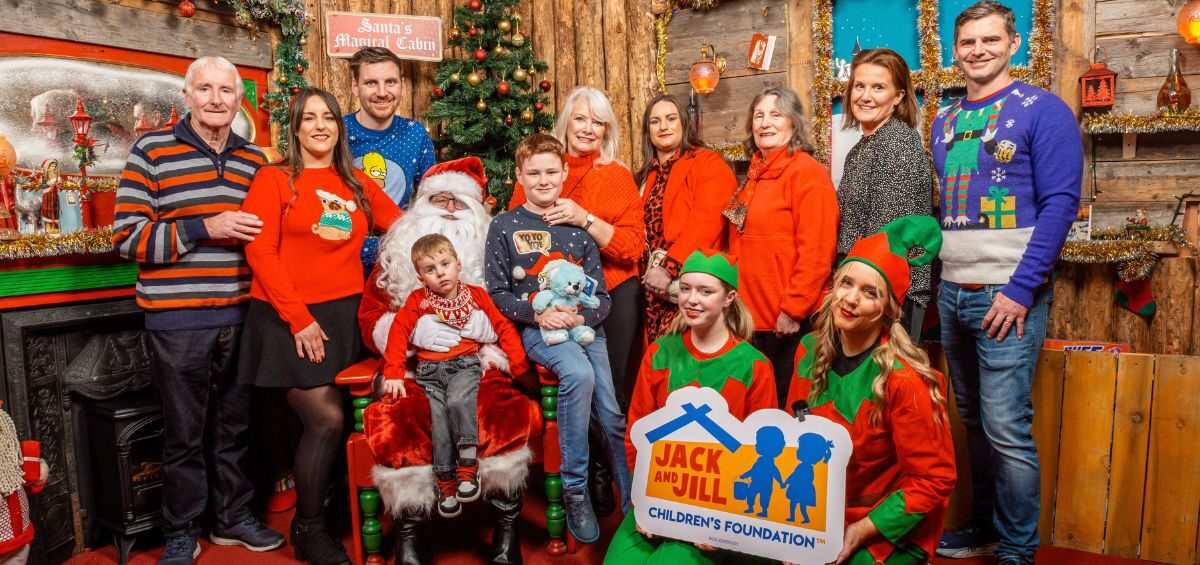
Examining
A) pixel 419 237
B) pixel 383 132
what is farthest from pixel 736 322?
pixel 383 132

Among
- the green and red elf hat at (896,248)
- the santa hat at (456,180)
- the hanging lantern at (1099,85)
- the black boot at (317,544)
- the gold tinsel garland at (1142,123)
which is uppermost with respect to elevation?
the hanging lantern at (1099,85)

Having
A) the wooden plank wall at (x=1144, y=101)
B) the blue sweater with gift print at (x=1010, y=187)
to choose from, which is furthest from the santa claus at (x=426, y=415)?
the wooden plank wall at (x=1144, y=101)

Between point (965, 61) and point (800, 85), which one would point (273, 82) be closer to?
point (800, 85)

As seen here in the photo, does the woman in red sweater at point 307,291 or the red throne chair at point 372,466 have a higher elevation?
the woman in red sweater at point 307,291

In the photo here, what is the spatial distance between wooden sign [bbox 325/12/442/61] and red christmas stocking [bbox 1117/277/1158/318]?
422 centimetres

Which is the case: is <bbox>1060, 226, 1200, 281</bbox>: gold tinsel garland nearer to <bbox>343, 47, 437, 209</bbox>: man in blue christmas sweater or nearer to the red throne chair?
the red throne chair

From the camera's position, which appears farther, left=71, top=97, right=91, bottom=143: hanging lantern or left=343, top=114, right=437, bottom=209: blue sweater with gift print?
left=343, top=114, right=437, bottom=209: blue sweater with gift print

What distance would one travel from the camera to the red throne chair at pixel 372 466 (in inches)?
119

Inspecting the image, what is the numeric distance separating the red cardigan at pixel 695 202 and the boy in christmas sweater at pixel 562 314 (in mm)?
395

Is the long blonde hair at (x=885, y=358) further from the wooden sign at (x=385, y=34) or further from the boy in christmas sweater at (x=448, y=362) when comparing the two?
the wooden sign at (x=385, y=34)

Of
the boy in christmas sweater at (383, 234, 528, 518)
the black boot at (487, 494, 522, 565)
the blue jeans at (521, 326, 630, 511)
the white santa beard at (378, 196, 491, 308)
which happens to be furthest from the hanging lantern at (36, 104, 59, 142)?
the black boot at (487, 494, 522, 565)

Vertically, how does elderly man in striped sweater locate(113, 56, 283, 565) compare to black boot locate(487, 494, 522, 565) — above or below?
above

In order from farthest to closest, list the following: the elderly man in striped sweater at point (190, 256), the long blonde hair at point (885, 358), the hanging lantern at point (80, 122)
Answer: the hanging lantern at point (80, 122), the elderly man in striped sweater at point (190, 256), the long blonde hair at point (885, 358)

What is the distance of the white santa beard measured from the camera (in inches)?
129
